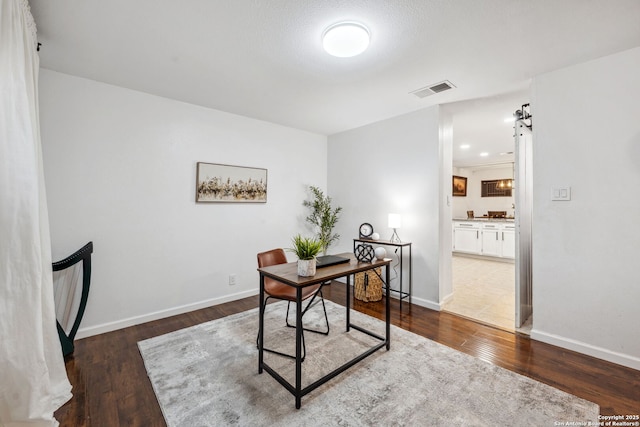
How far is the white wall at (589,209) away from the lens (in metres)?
2.15

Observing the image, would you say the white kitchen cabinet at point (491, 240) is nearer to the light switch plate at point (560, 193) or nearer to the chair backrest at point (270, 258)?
the light switch plate at point (560, 193)

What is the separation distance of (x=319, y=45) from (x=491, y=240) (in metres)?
6.10

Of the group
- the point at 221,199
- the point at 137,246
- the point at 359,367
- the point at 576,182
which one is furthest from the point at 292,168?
the point at 576,182

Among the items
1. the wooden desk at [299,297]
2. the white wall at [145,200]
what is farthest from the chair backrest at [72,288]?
the wooden desk at [299,297]

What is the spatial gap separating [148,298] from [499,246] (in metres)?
6.79

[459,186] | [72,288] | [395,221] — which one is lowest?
[72,288]

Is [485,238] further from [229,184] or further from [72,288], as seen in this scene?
[72,288]

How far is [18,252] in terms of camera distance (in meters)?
1.43

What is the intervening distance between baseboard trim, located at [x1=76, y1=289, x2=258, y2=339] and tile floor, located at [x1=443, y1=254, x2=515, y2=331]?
2.79m

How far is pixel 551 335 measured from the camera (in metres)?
2.51

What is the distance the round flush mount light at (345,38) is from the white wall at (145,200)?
2.13 m

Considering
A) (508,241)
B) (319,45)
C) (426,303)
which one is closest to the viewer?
(319,45)

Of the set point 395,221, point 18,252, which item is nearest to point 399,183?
point 395,221

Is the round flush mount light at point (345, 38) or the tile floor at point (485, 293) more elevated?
the round flush mount light at point (345, 38)
